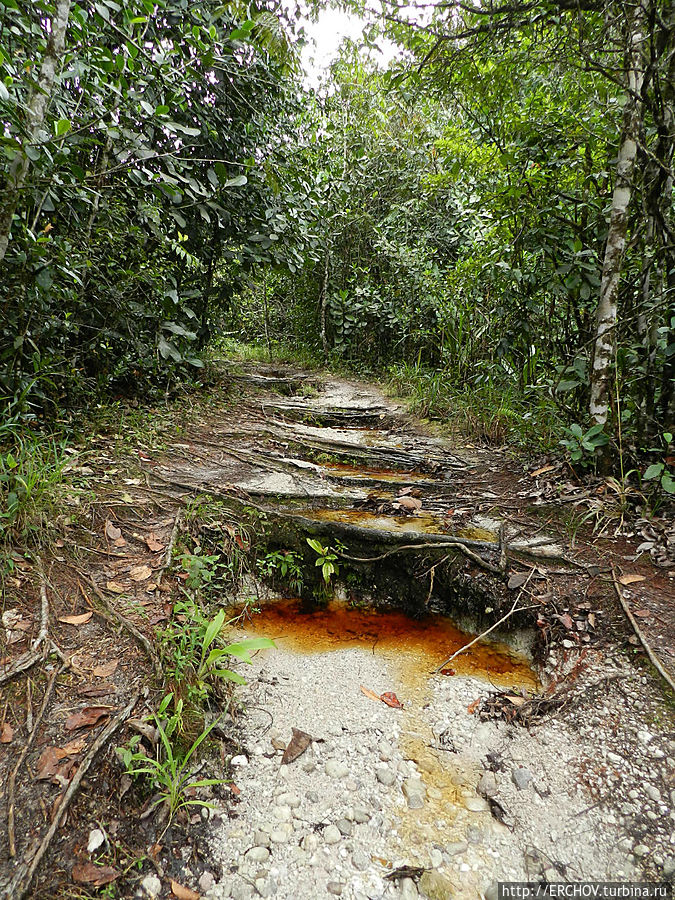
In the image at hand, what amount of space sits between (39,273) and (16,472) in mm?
1229

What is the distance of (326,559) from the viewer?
302cm

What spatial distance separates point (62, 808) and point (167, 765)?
0.31 metres

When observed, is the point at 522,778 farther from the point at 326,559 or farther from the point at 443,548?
the point at 326,559

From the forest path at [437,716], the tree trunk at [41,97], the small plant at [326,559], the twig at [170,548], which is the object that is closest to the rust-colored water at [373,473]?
the forest path at [437,716]

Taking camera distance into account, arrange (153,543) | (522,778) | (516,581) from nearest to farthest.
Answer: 1. (522,778)
2. (516,581)
3. (153,543)

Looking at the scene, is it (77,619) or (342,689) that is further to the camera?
(342,689)

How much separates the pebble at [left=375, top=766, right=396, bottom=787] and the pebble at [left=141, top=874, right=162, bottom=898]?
79 centimetres

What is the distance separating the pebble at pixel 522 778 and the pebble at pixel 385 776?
436 mm

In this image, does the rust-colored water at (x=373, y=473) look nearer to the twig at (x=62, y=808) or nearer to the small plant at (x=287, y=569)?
the small plant at (x=287, y=569)

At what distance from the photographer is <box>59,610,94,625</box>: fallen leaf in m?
2.01

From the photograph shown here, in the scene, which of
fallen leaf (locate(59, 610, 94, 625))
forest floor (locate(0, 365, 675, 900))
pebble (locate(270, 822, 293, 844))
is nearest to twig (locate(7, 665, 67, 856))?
forest floor (locate(0, 365, 675, 900))

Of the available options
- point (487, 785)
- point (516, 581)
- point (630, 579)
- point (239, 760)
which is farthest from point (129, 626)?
point (630, 579)

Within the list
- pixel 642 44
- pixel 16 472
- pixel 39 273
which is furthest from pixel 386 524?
pixel 642 44

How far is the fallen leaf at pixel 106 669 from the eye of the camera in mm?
1801
